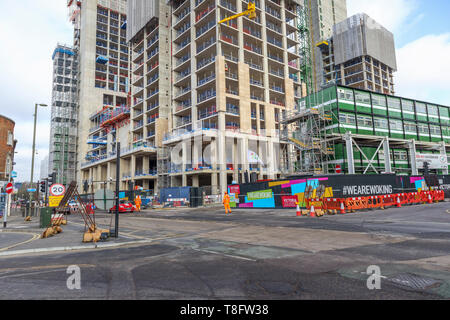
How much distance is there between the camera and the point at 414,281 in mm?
4438

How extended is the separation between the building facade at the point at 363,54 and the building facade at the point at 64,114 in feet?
264

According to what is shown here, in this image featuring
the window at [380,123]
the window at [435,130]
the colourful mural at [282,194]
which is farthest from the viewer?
the window at [435,130]

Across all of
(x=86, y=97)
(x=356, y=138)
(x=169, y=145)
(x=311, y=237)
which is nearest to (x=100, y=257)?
(x=311, y=237)

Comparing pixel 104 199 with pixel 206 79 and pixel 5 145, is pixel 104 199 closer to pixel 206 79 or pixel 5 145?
pixel 5 145

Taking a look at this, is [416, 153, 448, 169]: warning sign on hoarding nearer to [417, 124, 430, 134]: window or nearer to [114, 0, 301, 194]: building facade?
[417, 124, 430, 134]: window

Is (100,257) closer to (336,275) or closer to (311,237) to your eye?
(336,275)

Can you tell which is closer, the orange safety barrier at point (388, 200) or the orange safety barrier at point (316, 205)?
the orange safety barrier at point (316, 205)

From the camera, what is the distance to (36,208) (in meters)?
29.5

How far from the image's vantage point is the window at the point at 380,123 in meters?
41.3

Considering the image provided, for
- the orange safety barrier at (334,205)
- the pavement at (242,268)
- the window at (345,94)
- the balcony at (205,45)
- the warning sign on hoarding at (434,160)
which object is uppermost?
the balcony at (205,45)

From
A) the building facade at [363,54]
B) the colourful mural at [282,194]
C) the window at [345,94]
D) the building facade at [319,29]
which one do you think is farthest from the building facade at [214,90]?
the building facade at [319,29]

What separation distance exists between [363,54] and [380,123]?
4229 cm

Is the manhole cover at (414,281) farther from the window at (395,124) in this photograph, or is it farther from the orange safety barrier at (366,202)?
the window at (395,124)
